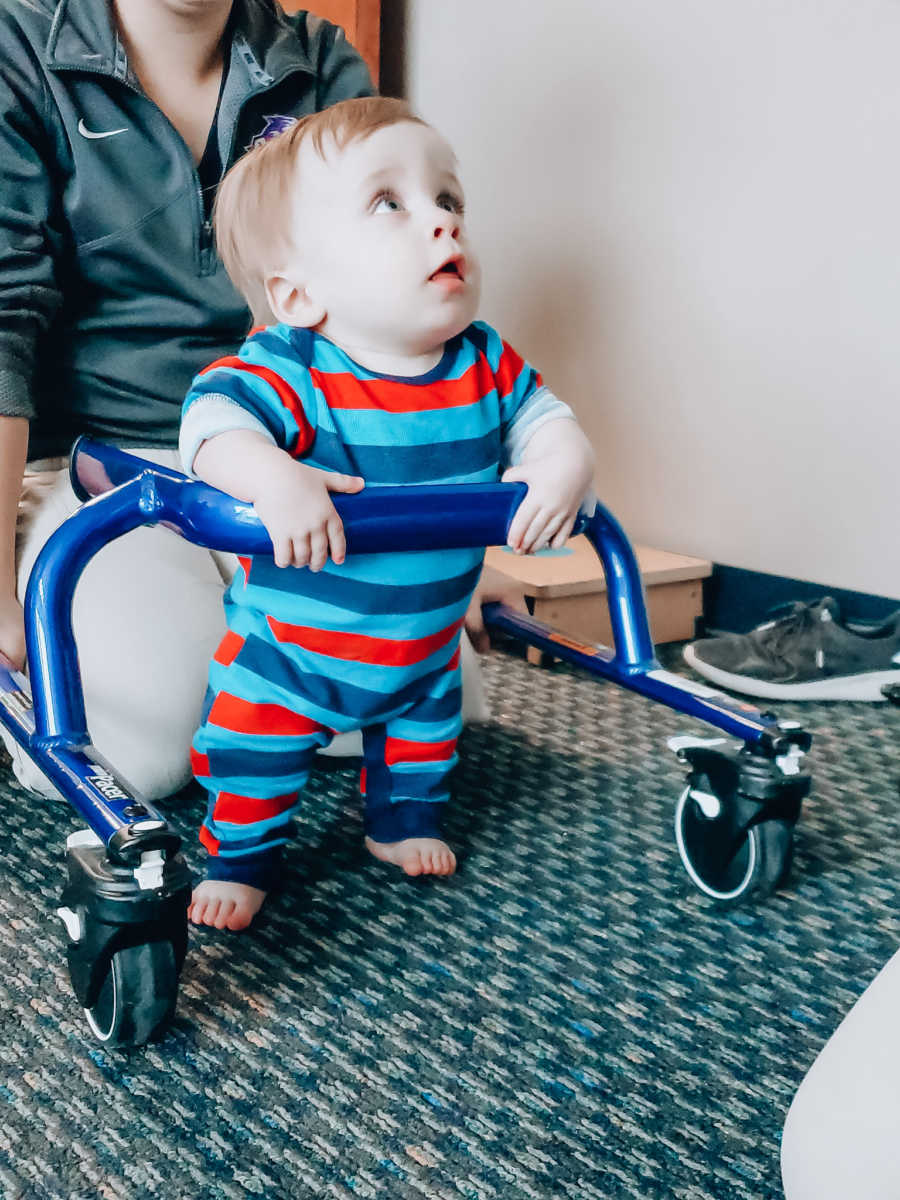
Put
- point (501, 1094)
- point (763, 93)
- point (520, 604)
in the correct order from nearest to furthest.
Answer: point (501, 1094), point (520, 604), point (763, 93)

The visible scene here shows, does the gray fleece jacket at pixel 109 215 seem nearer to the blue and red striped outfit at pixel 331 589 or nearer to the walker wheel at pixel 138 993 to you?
the blue and red striped outfit at pixel 331 589

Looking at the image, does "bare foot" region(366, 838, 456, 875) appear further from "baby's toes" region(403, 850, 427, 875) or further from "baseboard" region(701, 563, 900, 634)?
"baseboard" region(701, 563, 900, 634)

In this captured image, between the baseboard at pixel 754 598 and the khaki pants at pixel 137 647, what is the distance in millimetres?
807

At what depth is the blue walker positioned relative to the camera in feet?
2.15

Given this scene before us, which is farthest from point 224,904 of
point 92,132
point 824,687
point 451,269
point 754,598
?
point 754,598

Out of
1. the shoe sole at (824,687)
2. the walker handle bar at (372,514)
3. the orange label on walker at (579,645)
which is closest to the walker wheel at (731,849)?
the orange label on walker at (579,645)

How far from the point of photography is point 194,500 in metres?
0.74

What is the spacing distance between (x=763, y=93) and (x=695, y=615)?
0.70 metres

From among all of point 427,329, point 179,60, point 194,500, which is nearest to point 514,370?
point 427,329

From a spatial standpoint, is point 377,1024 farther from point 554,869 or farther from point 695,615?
point 695,615

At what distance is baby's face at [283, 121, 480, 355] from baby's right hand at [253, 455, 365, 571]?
0.52 feet

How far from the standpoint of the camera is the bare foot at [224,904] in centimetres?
85

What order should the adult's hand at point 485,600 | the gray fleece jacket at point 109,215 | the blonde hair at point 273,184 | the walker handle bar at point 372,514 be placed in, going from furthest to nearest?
the adult's hand at point 485,600 < the gray fleece jacket at point 109,215 < the blonde hair at point 273,184 < the walker handle bar at point 372,514

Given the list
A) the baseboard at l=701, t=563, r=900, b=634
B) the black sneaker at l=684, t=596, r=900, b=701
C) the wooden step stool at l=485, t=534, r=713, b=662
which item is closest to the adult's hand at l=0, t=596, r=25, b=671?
the wooden step stool at l=485, t=534, r=713, b=662
